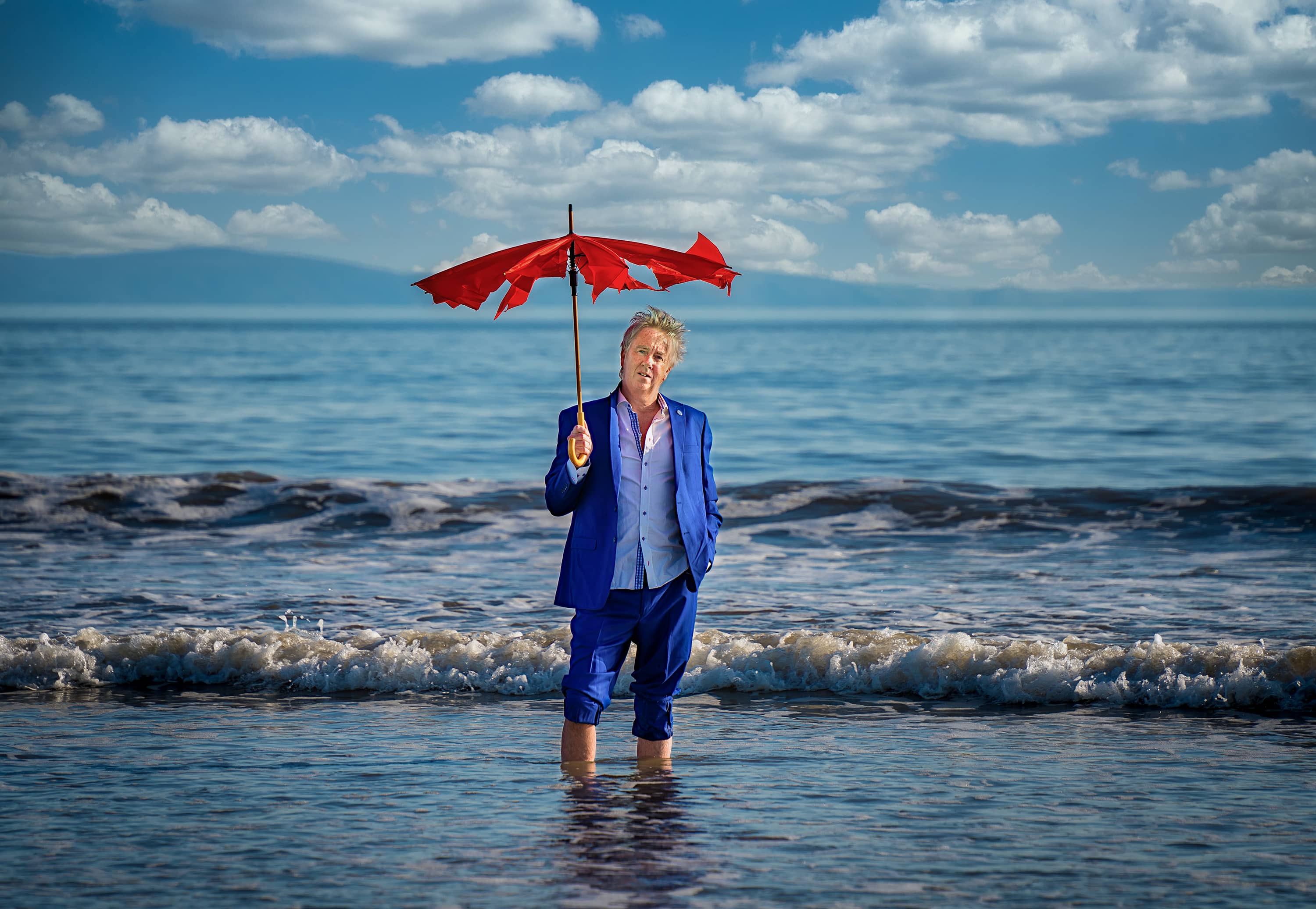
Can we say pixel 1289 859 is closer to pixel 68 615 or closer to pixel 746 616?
pixel 746 616

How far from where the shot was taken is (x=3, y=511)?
15.4 metres

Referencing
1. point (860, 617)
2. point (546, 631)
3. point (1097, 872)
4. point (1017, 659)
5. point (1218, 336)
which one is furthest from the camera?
point (1218, 336)

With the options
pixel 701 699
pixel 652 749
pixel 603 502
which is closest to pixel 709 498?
pixel 603 502

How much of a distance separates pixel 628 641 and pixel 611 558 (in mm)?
426

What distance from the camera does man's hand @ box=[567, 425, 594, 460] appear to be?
4969mm

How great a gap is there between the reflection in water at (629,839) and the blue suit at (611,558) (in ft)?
1.36

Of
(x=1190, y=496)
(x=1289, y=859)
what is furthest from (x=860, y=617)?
(x=1190, y=496)

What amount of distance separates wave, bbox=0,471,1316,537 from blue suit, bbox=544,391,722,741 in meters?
9.35

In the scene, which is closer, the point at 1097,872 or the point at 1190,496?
the point at 1097,872

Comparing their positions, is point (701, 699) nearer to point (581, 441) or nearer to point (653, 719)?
point (653, 719)

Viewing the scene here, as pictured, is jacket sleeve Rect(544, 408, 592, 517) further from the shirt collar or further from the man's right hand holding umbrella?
the shirt collar

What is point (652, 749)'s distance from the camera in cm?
566

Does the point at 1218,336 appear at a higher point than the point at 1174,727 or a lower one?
higher

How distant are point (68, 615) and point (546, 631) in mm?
3881
